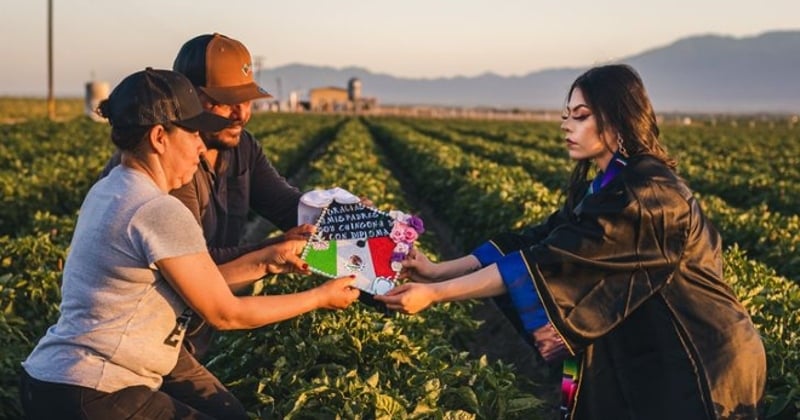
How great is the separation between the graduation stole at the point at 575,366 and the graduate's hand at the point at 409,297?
65cm

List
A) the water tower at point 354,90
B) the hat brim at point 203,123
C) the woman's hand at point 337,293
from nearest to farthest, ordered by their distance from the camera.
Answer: the hat brim at point 203,123, the woman's hand at point 337,293, the water tower at point 354,90

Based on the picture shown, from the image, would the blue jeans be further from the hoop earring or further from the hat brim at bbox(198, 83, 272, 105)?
the hoop earring

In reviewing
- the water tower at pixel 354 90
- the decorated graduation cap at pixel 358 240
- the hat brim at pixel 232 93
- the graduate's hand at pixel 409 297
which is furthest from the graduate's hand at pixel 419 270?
the water tower at pixel 354 90

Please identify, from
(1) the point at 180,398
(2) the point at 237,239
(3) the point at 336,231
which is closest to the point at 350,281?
(3) the point at 336,231

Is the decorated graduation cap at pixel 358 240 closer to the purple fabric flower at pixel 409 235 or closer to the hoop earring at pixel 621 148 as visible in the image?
the purple fabric flower at pixel 409 235

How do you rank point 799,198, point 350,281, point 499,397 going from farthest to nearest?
point 799,198, point 499,397, point 350,281

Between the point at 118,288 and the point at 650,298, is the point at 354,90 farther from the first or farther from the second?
the point at 118,288

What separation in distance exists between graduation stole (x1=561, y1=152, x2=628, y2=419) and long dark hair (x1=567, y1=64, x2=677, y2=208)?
0.24 feet

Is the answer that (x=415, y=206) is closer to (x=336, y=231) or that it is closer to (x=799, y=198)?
(x=799, y=198)

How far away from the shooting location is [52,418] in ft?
10.3

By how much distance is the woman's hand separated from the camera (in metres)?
3.61

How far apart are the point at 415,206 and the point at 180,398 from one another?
50.3 feet

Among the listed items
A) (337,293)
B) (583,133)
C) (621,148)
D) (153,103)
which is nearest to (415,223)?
(337,293)

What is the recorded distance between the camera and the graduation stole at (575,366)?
139 inches
